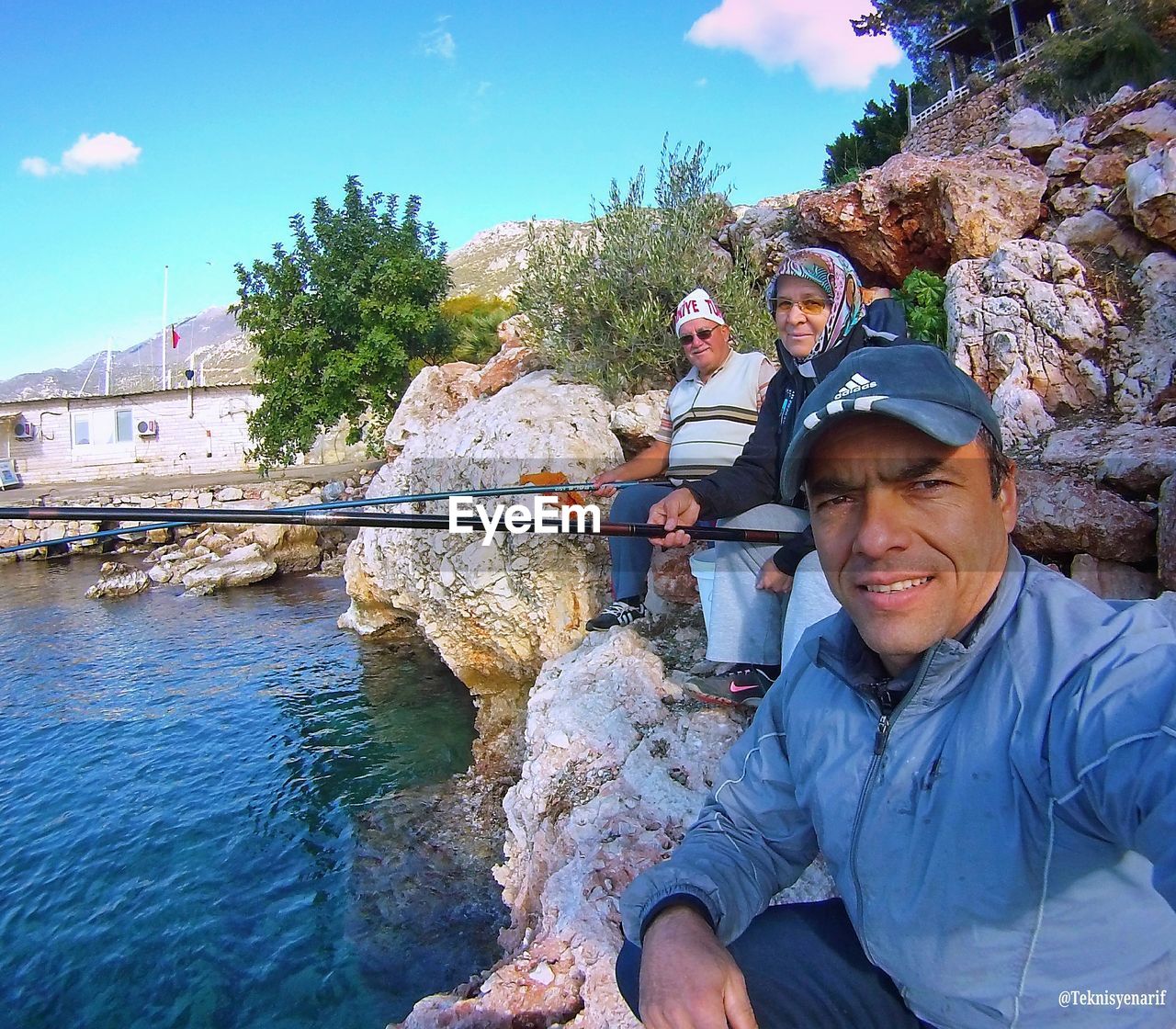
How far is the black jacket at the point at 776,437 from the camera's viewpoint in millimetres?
3852

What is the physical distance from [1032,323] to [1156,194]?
1.20 metres

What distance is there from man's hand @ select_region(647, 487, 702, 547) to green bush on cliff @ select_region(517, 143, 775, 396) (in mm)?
4274

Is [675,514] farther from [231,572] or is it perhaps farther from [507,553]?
[231,572]

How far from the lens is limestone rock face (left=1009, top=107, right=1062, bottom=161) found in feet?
24.9

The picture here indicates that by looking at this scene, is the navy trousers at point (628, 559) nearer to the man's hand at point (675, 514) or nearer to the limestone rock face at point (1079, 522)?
the man's hand at point (675, 514)

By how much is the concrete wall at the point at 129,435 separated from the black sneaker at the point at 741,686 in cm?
3290

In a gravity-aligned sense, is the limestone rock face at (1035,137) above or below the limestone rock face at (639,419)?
above

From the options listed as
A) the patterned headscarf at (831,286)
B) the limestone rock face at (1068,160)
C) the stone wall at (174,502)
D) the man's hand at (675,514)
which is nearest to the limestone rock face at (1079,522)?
the patterned headscarf at (831,286)

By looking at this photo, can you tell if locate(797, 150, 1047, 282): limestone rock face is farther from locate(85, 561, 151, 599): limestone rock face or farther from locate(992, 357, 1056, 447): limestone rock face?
locate(85, 561, 151, 599): limestone rock face

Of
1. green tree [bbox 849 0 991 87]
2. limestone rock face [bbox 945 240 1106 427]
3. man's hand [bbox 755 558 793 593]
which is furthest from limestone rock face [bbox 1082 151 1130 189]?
green tree [bbox 849 0 991 87]

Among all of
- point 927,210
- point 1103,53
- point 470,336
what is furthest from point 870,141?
point 927,210

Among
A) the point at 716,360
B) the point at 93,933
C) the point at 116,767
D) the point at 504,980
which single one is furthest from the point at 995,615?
the point at 116,767

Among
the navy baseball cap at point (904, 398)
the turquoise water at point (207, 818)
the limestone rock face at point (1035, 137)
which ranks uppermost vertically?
the limestone rock face at point (1035, 137)

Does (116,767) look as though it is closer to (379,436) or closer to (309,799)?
(309,799)
